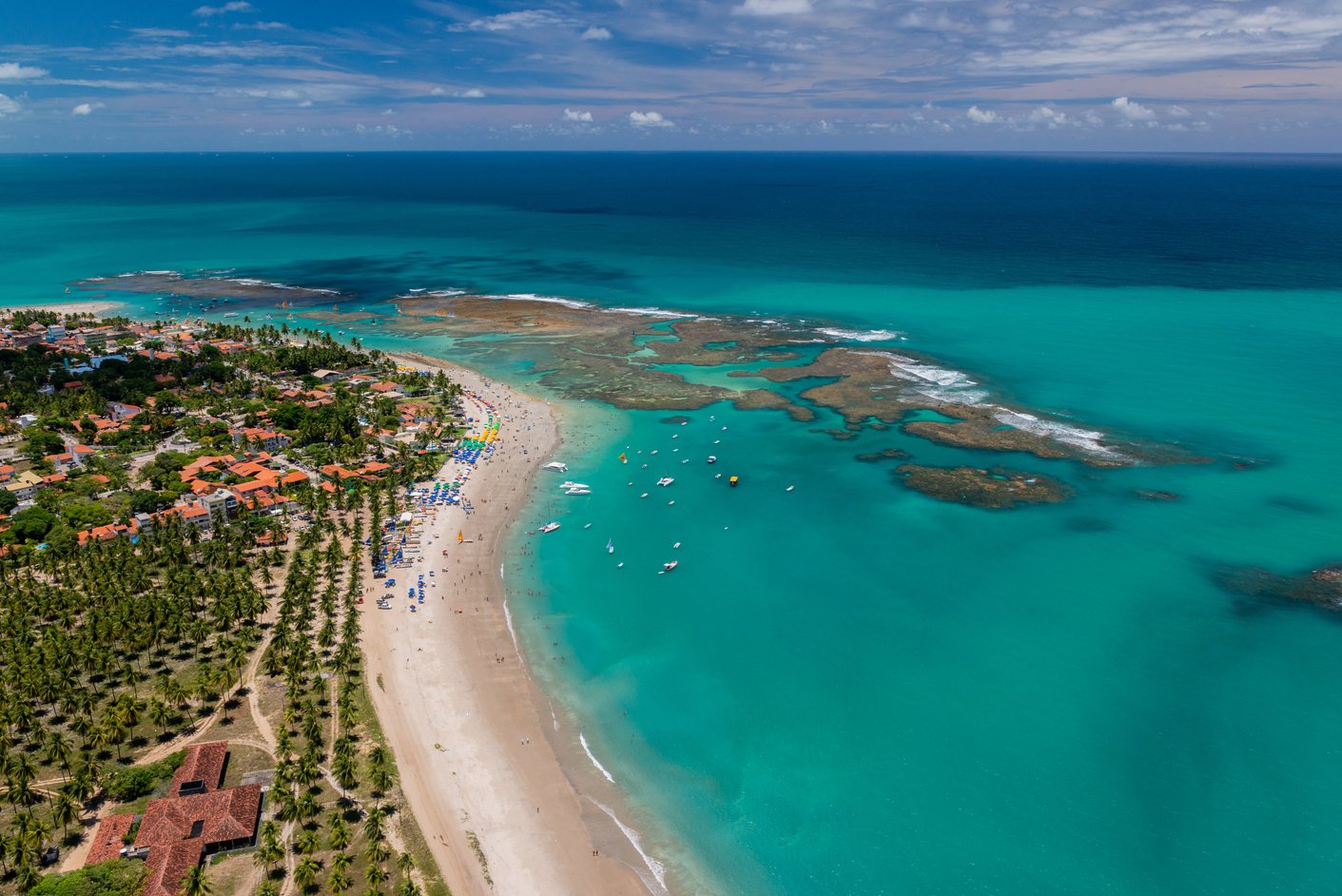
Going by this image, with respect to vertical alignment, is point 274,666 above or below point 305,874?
above

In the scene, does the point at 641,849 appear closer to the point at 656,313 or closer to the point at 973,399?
the point at 973,399

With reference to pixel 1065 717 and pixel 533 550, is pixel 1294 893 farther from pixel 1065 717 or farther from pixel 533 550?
pixel 533 550

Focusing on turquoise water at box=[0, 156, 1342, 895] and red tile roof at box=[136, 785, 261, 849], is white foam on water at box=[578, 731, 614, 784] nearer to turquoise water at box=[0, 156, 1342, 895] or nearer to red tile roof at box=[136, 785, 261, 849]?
turquoise water at box=[0, 156, 1342, 895]

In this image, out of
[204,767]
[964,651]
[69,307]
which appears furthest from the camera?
[69,307]

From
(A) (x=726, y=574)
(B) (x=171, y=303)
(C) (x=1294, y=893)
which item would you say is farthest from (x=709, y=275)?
(C) (x=1294, y=893)

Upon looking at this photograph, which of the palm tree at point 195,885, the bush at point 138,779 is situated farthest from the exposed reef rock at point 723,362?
the palm tree at point 195,885

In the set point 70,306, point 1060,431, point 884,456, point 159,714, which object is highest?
point 70,306

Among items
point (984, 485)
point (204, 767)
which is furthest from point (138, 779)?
point (984, 485)
